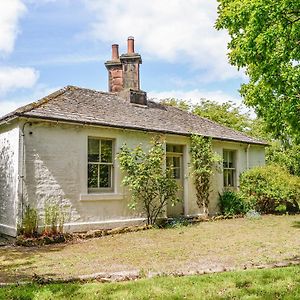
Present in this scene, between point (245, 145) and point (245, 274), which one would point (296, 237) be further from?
point (245, 145)

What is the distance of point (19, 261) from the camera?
8.76 meters

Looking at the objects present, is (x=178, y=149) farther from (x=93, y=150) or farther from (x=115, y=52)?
(x=115, y=52)

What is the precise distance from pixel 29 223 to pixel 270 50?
861 centimetres

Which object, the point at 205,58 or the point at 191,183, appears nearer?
the point at 191,183

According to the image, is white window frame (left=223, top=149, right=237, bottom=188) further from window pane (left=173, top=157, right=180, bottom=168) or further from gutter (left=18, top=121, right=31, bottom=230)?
gutter (left=18, top=121, right=31, bottom=230)

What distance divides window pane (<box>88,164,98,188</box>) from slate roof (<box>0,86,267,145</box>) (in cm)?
162

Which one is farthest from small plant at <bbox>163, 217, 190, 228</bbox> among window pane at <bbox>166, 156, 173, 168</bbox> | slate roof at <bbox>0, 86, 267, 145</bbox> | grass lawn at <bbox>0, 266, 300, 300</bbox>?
grass lawn at <bbox>0, 266, 300, 300</bbox>

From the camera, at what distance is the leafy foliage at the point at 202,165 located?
1639 cm

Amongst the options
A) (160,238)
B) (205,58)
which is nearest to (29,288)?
(160,238)

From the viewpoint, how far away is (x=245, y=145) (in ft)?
63.5

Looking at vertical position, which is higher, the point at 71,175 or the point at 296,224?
the point at 71,175

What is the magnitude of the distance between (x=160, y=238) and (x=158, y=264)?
12.3 ft

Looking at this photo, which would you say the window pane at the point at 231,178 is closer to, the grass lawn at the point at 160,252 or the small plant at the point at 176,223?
the small plant at the point at 176,223

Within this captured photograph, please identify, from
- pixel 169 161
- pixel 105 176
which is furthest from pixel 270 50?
pixel 169 161
